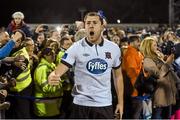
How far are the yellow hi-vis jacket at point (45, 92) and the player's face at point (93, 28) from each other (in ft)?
6.68

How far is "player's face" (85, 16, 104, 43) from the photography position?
5480 millimetres

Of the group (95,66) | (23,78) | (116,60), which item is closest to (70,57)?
(95,66)

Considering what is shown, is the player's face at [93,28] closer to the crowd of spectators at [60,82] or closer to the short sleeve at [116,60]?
Answer: the short sleeve at [116,60]

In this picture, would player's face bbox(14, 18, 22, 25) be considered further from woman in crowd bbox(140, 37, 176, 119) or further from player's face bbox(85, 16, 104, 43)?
player's face bbox(85, 16, 104, 43)

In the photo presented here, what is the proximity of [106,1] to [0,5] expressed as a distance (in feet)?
27.5

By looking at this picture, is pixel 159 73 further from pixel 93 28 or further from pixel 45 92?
pixel 93 28

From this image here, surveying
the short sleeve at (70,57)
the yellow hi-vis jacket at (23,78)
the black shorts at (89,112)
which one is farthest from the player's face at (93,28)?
the yellow hi-vis jacket at (23,78)

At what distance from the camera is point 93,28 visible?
548 cm

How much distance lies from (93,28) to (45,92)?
7.49ft

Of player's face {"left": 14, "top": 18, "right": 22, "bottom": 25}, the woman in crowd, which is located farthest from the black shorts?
player's face {"left": 14, "top": 18, "right": 22, "bottom": 25}

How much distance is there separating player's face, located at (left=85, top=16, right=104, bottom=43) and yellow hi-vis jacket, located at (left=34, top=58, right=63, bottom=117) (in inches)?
80.2

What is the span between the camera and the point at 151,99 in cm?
803

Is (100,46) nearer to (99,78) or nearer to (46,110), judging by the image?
(99,78)

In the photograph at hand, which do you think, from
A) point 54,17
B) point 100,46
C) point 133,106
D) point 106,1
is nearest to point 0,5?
point 54,17
